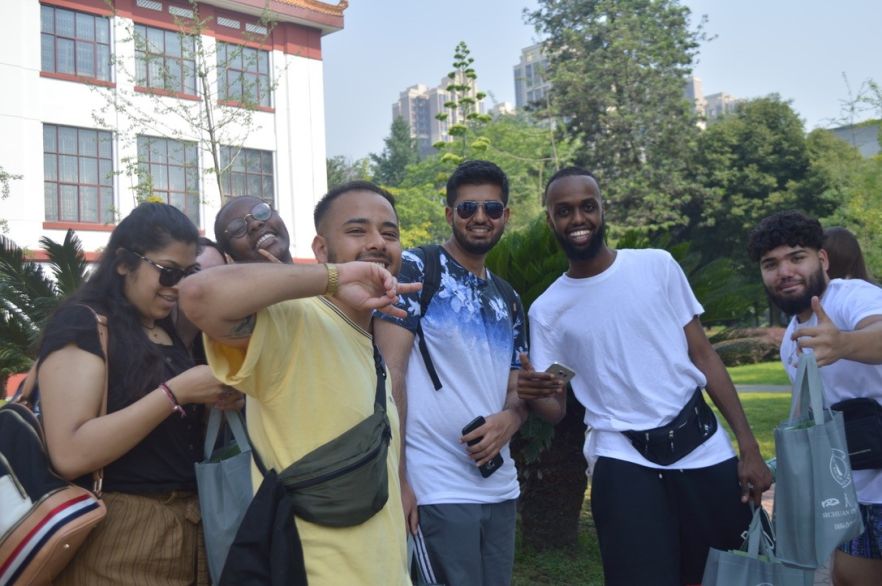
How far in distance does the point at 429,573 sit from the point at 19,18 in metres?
24.3

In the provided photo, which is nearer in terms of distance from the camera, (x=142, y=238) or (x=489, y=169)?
(x=142, y=238)

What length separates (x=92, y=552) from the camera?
257 centimetres

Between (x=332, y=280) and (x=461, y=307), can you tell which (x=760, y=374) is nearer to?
(x=461, y=307)

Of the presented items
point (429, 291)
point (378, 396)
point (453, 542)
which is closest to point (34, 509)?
point (378, 396)

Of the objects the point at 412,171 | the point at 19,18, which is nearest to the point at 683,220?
the point at 412,171

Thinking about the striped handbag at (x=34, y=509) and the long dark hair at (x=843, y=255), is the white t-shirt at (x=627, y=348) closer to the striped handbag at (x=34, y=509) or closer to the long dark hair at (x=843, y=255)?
the long dark hair at (x=843, y=255)

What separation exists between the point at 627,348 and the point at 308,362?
72.2 inches

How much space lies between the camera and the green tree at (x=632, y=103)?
37406 millimetres

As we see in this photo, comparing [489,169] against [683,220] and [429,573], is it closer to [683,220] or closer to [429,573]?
[429,573]

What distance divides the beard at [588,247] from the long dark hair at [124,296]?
1.69 metres

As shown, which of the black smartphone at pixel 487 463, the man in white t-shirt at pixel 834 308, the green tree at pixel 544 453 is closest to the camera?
the black smartphone at pixel 487 463

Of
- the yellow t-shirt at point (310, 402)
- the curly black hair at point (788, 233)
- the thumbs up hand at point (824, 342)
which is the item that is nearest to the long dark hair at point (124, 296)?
the yellow t-shirt at point (310, 402)

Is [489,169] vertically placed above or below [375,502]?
above

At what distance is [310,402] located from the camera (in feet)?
7.19
